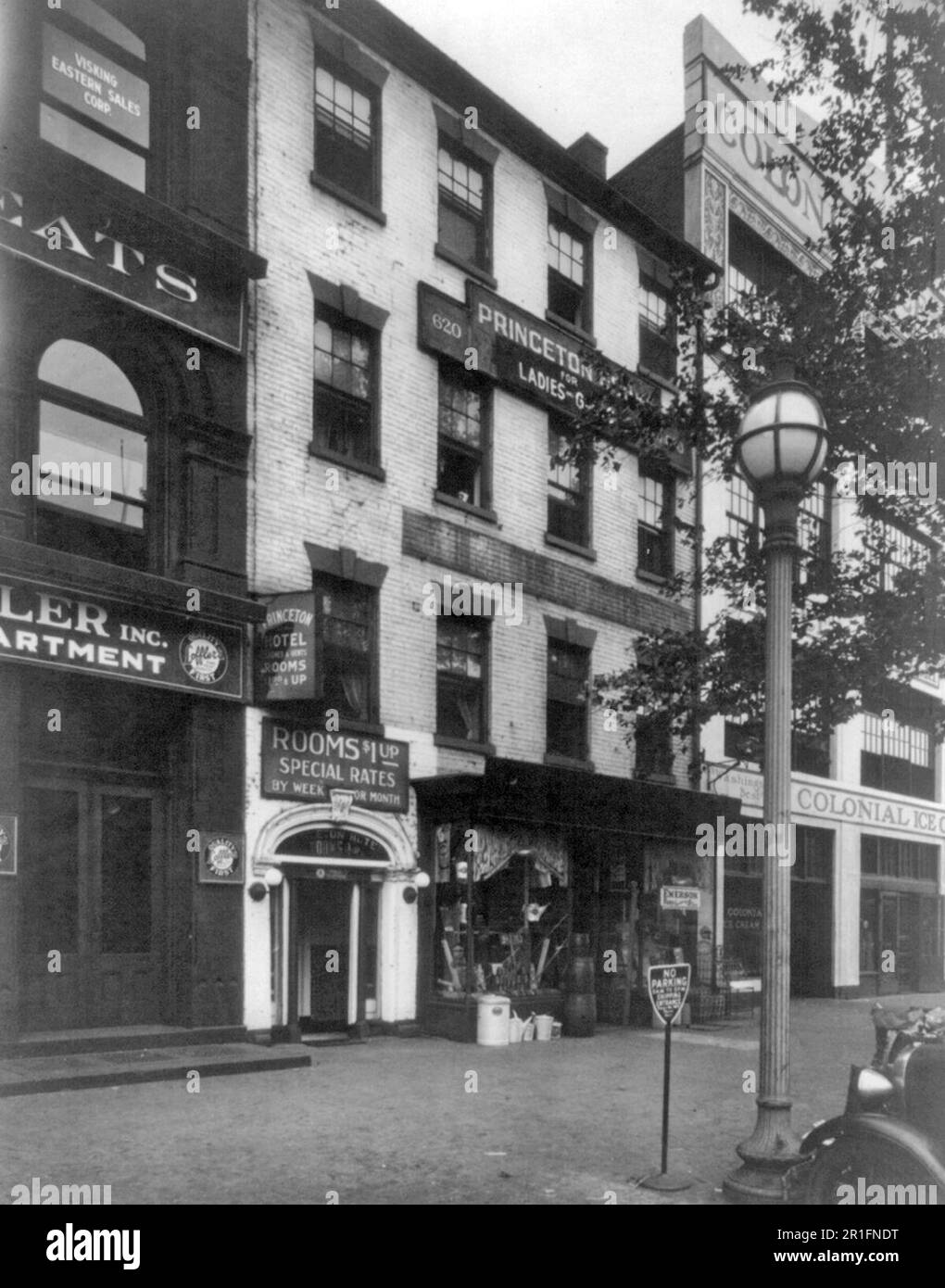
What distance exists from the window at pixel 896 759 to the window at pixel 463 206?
1431cm

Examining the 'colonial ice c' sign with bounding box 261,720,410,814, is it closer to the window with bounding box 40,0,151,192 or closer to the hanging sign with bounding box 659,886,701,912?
the hanging sign with bounding box 659,886,701,912

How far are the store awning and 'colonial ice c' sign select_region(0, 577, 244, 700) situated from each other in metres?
3.49

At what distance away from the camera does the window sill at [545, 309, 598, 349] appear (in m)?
19.6

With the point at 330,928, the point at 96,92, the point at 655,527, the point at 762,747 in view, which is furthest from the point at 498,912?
the point at 96,92

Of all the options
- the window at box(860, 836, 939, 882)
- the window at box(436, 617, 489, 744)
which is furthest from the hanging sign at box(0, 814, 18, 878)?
the window at box(860, 836, 939, 882)

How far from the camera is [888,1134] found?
6.50 metres

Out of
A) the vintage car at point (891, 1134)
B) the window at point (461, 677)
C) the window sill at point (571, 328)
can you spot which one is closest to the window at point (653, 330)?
the window sill at point (571, 328)

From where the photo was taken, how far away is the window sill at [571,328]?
64.3 ft

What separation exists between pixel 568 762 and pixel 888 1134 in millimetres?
12622

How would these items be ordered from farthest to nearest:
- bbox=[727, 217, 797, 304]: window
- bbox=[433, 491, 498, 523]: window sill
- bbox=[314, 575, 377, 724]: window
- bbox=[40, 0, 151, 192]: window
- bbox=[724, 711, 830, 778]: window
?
bbox=[727, 217, 797, 304]: window
bbox=[433, 491, 498, 523]: window sill
bbox=[724, 711, 830, 778]: window
bbox=[314, 575, 377, 724]: window
bbox=[40, 0, 151, 192]: window

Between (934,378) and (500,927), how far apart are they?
29.1 feet
